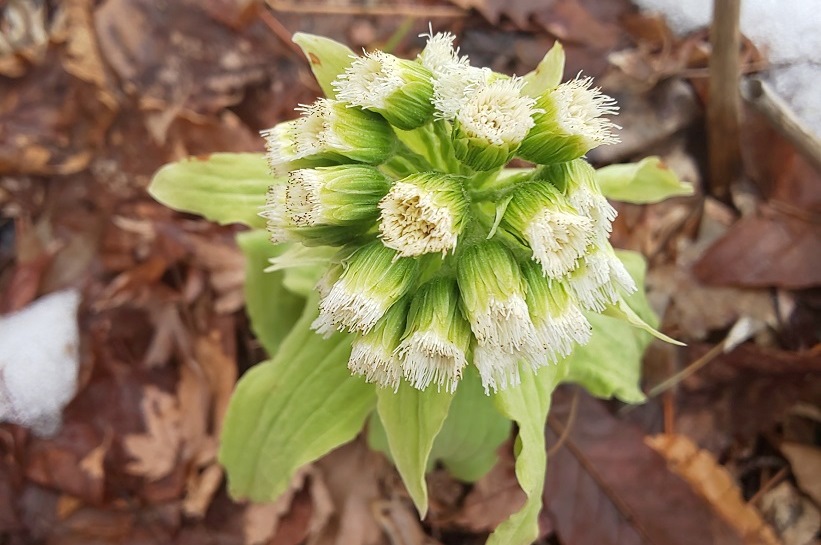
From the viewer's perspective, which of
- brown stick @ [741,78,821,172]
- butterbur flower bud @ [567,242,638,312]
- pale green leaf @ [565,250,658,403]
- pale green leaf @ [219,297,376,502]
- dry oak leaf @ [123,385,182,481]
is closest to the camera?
butterbur flower bud @ [567,242,638,312]

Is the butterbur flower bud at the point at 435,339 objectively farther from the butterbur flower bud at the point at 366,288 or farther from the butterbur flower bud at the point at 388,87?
the butterbur flower bud at the point at 388,87

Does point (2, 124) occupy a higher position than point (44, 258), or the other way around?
point (2, 124)

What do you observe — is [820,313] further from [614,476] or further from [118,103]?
[118,103]

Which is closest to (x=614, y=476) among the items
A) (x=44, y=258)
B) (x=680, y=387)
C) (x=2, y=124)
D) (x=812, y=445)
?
(x=680, y=387)

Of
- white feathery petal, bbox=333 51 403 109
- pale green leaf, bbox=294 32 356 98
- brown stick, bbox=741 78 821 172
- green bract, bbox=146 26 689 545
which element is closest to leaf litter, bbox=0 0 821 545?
brown stick, bbox=741 78 821 172

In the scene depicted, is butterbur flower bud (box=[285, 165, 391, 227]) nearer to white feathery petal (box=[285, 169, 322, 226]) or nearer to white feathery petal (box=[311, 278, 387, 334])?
white feathery petal (box=[285, 169, 322, 226])

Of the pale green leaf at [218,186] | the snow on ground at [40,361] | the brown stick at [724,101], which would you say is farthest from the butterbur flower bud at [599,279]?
the snow on ground at [40,361]
